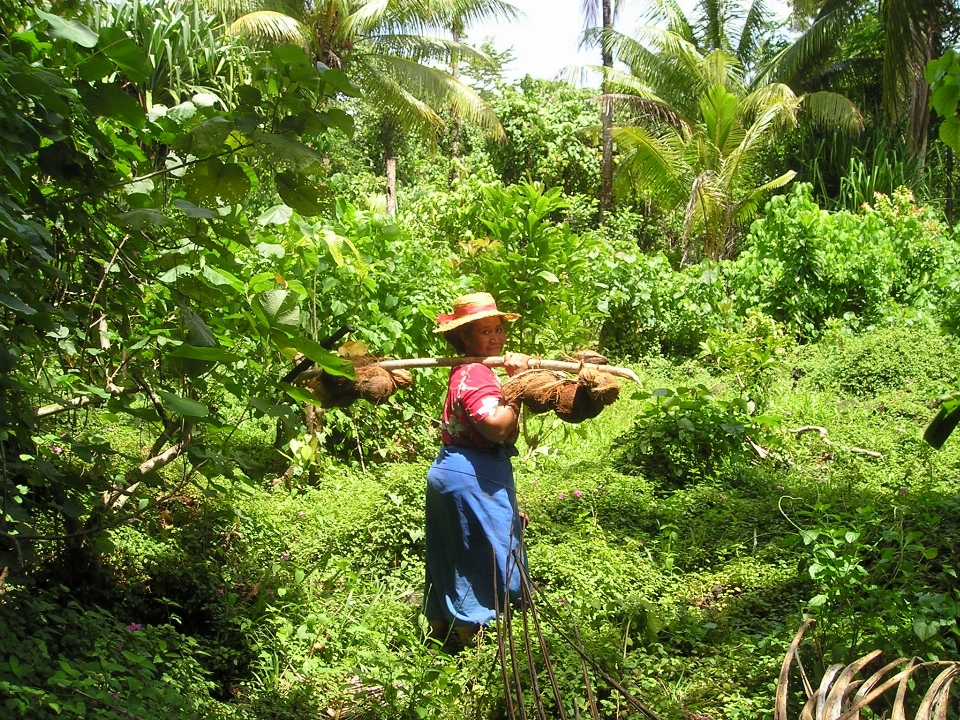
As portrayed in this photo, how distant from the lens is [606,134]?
57.6 ft

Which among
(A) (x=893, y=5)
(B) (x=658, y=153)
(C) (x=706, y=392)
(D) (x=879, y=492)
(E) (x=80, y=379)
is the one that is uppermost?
(A) (x=893, y=5)

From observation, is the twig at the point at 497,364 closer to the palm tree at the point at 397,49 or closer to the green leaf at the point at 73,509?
the green leaf at the point at 73,509

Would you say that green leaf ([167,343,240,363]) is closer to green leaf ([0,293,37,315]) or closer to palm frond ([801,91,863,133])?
green leaf ([0,293,37,315])

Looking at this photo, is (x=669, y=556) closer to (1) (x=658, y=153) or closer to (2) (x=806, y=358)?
(2) (x=806, y=358)

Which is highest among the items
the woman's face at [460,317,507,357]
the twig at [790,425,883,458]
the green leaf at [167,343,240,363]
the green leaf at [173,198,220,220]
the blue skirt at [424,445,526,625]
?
the green leaf at [173,198,220,220]

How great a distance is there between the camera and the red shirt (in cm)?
365

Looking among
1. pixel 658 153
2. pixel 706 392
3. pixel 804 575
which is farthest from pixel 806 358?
pixel 658 153

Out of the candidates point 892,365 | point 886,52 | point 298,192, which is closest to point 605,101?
point 886,52

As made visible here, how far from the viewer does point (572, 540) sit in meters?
4.64

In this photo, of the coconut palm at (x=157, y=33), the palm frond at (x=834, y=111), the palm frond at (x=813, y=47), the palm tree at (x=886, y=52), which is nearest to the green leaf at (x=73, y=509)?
the coconut palm at (x=157, y=33)

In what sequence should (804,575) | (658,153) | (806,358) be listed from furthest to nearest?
(658,153)
(806,358)
(804,575)

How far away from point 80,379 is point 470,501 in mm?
1681

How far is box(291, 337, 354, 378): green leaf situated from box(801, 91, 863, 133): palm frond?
15.7m

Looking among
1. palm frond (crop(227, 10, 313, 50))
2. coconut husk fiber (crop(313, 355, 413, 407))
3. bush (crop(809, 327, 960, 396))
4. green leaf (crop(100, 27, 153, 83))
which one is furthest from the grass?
palm frond (crop(227, 10, 313, 50))
